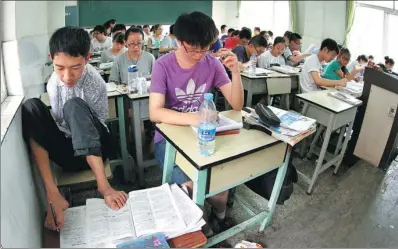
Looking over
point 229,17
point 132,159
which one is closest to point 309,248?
point 132,159

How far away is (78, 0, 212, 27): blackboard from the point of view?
7.55 metres

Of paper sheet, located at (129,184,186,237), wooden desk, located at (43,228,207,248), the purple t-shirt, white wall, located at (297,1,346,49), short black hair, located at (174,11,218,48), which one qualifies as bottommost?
wooden desk, located at (43,228,207,248)

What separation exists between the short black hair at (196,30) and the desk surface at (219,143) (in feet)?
1.38

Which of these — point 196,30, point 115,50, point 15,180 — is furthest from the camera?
point 115,50

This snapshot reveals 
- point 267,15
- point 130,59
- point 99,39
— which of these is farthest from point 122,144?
point 267,15

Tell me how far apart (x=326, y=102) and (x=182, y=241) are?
178 cm

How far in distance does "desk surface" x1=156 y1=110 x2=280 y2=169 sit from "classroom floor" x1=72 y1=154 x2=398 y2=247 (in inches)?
30.4

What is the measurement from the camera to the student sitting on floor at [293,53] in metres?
4.69

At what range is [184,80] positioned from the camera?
1.56 metres

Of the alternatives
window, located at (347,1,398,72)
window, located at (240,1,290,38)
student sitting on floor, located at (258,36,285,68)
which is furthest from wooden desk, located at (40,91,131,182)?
window, located at (240,1,290,38)

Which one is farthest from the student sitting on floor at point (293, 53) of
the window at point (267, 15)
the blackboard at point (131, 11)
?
the window at point (267, 15)

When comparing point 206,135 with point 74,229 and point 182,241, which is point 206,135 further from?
point 74,229

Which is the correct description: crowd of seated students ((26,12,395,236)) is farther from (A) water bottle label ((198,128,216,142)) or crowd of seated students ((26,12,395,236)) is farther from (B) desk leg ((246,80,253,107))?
(B) desk leg ((246,80,253,107))

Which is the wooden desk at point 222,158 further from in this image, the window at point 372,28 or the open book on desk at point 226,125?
the window at point 372,28
